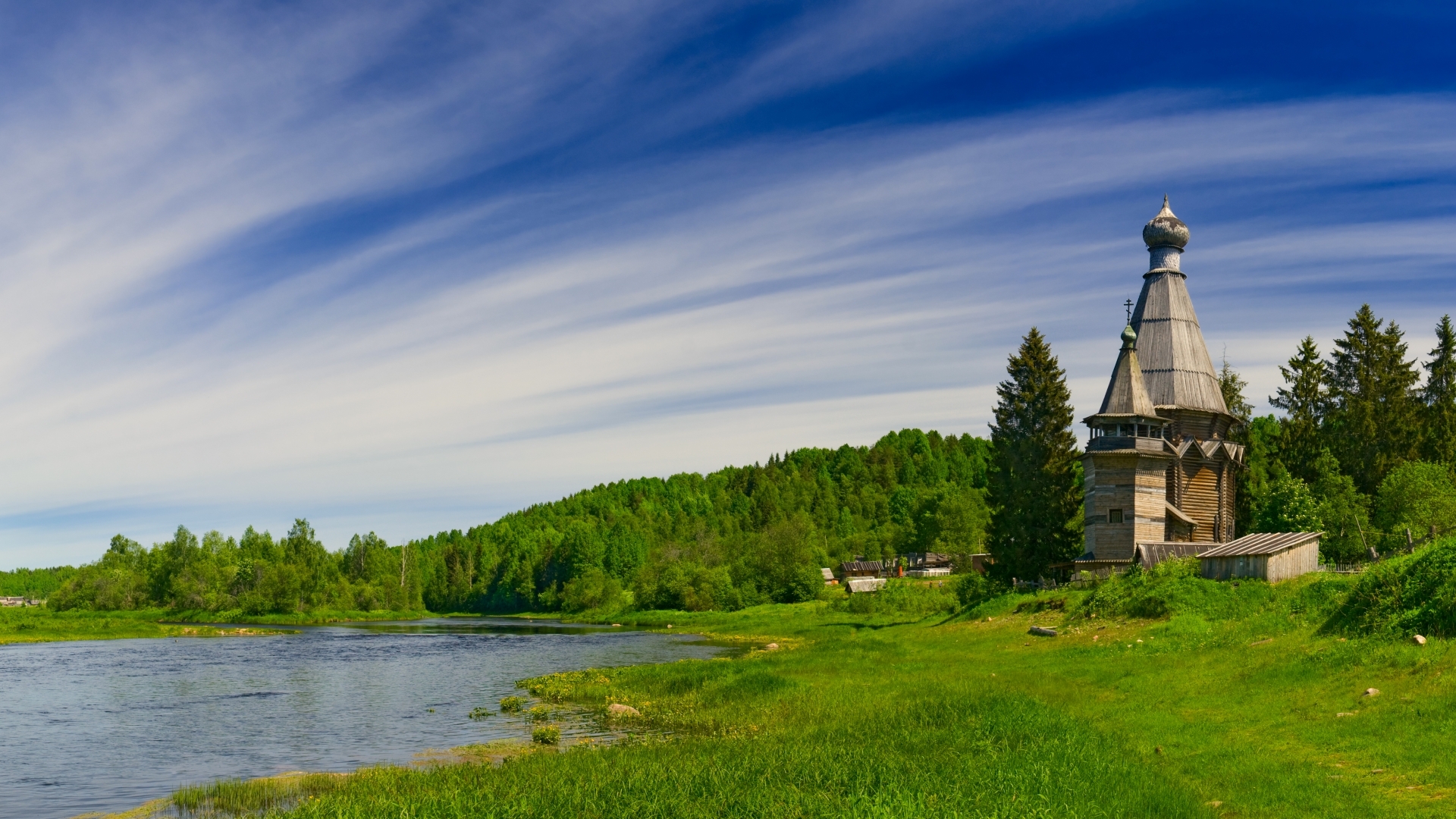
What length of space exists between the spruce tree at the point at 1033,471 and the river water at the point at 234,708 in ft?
70.1

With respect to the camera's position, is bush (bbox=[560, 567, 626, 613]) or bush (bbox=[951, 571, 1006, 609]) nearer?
bush (bbox=[951, 571, 1006, 609])

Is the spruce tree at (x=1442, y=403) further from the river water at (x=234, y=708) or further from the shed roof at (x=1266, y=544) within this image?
the river water at (x=234, y=708)

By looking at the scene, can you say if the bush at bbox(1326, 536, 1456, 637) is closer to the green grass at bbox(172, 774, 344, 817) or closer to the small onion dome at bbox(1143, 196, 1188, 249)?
the green grass at bbox(172, 774, 344, 817)

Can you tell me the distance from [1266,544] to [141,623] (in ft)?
431

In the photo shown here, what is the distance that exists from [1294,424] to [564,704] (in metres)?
59.7

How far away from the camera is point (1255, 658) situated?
99.9 ft

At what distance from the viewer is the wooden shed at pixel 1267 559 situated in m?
44.3

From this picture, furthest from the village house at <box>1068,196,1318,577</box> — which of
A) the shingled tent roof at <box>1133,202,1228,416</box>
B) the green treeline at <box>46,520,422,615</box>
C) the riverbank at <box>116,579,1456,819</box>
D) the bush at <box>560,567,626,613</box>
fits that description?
the green treeline at <box>46,520,422,615</box>

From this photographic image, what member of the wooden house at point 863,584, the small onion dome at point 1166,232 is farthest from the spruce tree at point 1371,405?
the wooden house at point 863,584

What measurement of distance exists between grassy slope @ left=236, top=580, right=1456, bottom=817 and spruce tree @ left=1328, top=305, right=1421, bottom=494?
3798 cm

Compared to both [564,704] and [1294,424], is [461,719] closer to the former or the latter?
[564,704]

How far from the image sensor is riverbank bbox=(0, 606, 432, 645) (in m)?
106

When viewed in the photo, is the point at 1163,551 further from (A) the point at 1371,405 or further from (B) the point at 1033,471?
(A) the point at 1371,405

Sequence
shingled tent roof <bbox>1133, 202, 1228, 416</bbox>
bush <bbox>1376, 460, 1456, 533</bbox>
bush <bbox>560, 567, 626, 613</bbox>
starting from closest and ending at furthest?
bush <bbox>1376, 460, 1456, 533</bbox> → shingled tent roof <bbox>1133, 202, 1228, 416</bbox> → bush <bbox>560, 567, 626, 613</bbox>
